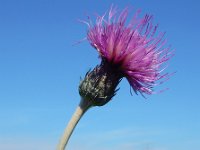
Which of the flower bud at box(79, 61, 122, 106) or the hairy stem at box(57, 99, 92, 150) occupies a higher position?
the flower bud at box(79, 61, 122, 106)

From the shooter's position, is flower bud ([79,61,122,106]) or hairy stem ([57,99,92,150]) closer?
hairy stem ([57,99,92,150])

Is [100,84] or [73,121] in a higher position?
[100,84]

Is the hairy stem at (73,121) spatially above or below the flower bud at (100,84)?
below

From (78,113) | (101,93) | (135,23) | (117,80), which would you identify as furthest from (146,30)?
(78,113)

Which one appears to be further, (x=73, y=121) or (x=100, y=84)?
(x=100, y=84)

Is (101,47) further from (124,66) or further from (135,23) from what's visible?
(135,23)

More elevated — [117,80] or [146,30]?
[146,30]

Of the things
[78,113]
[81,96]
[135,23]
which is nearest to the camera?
[78,113]

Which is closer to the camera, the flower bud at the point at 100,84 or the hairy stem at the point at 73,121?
the hairy stem at the point at 73,121
